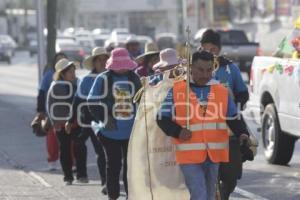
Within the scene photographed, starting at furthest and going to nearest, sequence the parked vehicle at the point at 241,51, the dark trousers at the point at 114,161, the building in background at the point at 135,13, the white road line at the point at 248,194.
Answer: the building in background at the point at 135,13 → the parked vehicle at the point at 241,51 → the white road line at the point at 248,194 → the dark trousers at the point at 114,161

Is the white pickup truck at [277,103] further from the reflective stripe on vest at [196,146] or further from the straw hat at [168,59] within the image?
the reflective stripe on vest at [196,146]

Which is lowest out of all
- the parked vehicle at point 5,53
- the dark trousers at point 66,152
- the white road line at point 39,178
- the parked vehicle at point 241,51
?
the parked vehicle at point 5,53

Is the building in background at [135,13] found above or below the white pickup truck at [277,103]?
below

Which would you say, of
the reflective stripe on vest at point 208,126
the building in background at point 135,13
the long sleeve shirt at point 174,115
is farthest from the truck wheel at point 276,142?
the building in background at point 135,13

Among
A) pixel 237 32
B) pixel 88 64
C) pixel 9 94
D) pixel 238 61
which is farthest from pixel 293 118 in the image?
pixel 237 32

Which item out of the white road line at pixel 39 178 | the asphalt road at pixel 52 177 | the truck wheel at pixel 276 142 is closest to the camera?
the asphalt road at pixel 52 177

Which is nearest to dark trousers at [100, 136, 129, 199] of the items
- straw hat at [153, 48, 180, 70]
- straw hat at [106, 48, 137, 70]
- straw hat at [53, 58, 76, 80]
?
straw hat at [106, 48, 137, 70]

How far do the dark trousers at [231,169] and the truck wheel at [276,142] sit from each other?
4.61m

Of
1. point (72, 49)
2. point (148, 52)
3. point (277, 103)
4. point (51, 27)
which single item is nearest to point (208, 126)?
point (148, 52)

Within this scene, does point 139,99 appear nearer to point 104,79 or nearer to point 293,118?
point 104,79

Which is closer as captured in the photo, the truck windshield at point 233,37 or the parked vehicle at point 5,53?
the truck windshield at point 233,37

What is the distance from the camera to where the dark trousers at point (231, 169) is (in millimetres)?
8047

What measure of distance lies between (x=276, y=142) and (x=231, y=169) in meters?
4.84

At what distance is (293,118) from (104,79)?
3344 millimetres
